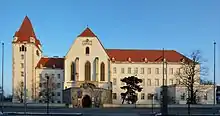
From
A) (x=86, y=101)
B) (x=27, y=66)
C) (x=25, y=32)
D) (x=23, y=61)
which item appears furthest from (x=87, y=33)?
(x=86, y=101)

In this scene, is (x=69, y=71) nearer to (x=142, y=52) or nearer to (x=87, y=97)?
(x=87, y=97)

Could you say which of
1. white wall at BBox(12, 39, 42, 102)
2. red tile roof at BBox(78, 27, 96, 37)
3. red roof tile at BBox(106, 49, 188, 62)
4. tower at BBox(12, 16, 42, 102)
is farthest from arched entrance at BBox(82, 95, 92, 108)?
red roof tile at BBox(106, 49, 188, 62)

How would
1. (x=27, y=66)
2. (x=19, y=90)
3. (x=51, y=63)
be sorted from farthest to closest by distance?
(x=51, y=63), (x=27, y=66), (x=19, y=90)

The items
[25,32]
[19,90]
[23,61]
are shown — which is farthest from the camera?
[25,32]

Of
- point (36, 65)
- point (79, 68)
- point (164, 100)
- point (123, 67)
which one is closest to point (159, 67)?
point (123, 67)

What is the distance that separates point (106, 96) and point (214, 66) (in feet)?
138

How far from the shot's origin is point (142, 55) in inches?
4530

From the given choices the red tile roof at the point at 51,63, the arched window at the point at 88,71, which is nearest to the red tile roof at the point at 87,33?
the arched window at the point at 88,71

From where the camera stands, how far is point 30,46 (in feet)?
360

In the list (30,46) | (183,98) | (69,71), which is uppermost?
(30,46)

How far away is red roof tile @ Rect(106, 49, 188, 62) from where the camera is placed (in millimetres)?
113125

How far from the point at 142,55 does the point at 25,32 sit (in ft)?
106

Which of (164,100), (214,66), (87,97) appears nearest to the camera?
(164,100)

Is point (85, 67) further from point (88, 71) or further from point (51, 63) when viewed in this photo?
point (51, 63)
